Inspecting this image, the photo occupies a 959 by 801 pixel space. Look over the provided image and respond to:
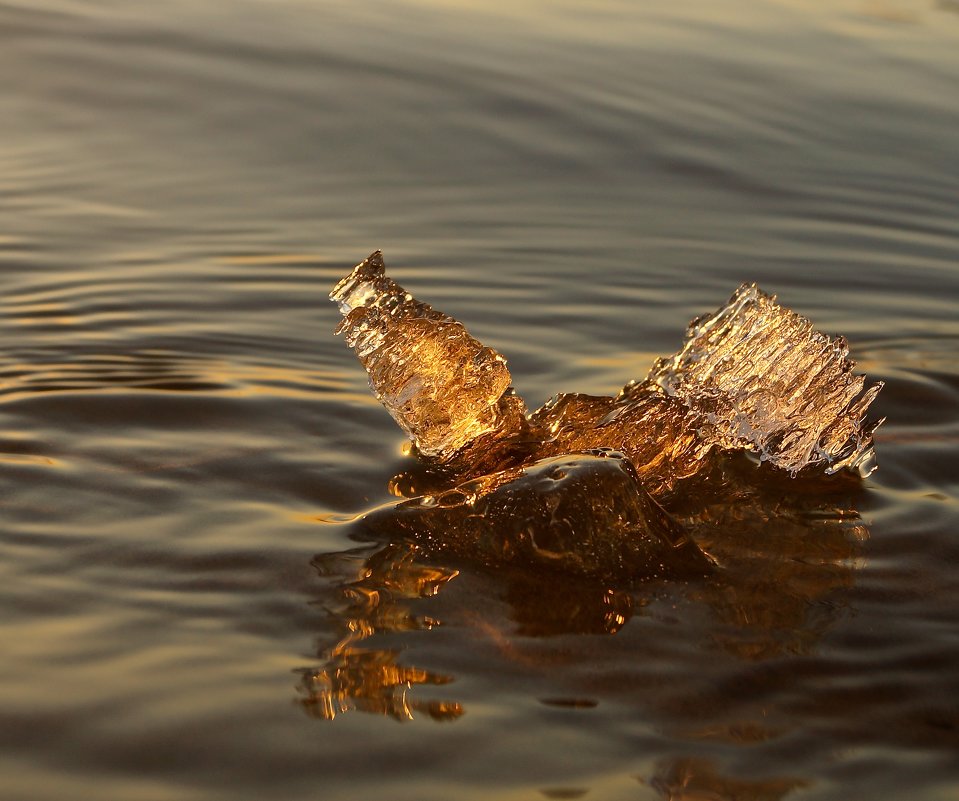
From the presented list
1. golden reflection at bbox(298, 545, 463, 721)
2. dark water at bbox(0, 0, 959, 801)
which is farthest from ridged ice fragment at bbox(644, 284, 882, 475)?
golden reflection at bbox(298, 545, 463, 721)

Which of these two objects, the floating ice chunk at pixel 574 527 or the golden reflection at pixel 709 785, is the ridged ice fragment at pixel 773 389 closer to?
the floating ice chunk at pixel 574 527

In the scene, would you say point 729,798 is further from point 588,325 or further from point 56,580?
point 588,325

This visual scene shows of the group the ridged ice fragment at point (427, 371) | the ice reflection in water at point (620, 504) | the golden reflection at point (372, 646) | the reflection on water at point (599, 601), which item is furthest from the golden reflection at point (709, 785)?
the ridged ice fragment at point (427, 371)

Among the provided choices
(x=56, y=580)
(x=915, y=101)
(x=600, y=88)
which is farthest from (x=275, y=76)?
(x=56, y=580)

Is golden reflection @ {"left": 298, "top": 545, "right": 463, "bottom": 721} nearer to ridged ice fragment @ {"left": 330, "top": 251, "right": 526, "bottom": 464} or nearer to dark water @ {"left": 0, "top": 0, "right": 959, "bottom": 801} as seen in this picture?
dark water @ {"left": 0, "top": 0, "right": 959, "bottom": 801}

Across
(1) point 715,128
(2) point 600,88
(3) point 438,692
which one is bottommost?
(3) point 438,692
